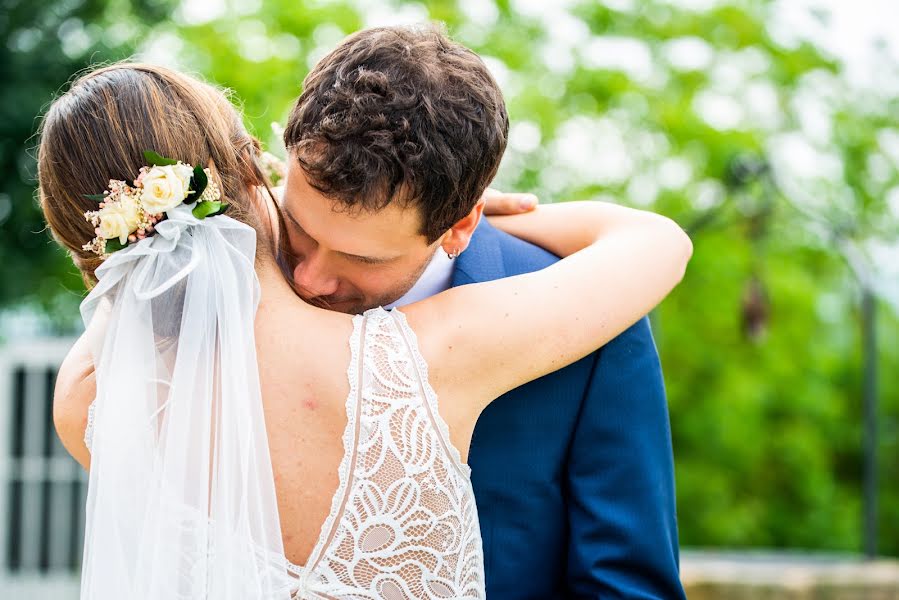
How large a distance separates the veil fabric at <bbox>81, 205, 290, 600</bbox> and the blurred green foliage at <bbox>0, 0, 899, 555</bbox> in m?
8.44

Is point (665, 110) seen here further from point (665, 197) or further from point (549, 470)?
point (549, 470)

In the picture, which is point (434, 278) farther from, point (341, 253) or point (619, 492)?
point (619, 492)

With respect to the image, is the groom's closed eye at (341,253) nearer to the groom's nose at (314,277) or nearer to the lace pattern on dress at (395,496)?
the groom's nose at (314,277)

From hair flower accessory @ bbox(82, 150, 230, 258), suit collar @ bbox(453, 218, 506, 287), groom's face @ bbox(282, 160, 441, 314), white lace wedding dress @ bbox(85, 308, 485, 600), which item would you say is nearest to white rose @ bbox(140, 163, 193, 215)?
hair flower accessory @ bbox(82, 150, 230, 258)

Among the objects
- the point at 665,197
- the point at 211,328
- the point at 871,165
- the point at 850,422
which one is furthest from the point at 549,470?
the point at 871,165

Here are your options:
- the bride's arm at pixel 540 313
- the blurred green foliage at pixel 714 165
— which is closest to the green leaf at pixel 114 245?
the bride's arm at pixel 540 313

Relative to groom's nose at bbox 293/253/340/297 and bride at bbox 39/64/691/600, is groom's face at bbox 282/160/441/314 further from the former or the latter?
bride at bbox 39/64/691/600

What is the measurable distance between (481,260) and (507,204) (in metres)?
0.28

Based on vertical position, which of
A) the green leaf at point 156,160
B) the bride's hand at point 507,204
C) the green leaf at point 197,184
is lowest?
the bride's hand at point 507,204

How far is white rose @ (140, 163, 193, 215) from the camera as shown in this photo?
2.01 meters

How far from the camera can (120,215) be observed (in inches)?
79.4

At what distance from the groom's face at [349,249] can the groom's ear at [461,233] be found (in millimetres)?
45

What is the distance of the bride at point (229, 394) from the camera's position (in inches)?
81.4

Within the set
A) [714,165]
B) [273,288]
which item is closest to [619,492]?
[273,288]
